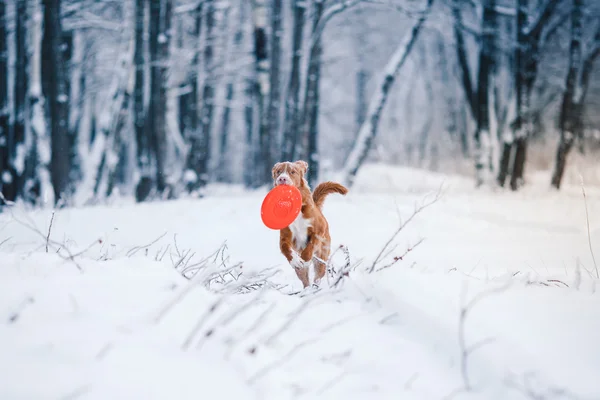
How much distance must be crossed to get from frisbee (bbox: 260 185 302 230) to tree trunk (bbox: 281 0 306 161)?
27.2 ft

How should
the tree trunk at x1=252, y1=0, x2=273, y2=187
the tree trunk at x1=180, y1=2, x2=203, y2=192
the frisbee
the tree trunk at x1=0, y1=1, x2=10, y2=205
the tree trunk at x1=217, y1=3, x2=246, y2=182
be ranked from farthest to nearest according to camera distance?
the tree trunk at x1=217, y1=3, x2=246, y2=182 → the tree trunk at x1=180, y1=2, x2=203, y2=192 → the tree trunk at x1=252, y1=0, x2=273, y2=187 → the tree trunk at x1=0, y1=1, x2=10, y2=205 → the frisbee

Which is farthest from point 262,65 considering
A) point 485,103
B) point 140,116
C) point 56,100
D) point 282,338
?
point 282,338

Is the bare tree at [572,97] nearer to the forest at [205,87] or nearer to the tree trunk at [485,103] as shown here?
the forest at [205,87]

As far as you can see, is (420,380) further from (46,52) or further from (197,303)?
(46,52)

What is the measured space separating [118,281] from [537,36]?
12021mm

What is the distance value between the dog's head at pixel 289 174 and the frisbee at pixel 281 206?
85mm

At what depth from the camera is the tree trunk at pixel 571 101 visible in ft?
38.0

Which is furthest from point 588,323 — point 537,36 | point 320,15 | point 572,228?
point 537,36

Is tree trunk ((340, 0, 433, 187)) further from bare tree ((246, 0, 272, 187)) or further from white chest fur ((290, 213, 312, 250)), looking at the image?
white chest fur ((290, 213, 312, 250))

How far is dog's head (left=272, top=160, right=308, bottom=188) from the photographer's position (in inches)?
129

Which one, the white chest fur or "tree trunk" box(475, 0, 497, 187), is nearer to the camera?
the white chest fur

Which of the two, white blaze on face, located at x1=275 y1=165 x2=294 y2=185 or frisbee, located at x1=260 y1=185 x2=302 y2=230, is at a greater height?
white blaze on face, located at x1=275 y1=165 x2=294 y2=185

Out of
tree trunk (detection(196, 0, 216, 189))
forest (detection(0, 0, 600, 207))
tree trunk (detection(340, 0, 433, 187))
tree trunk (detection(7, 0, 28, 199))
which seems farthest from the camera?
tree trunk (detection(196, 0, 216, 189))

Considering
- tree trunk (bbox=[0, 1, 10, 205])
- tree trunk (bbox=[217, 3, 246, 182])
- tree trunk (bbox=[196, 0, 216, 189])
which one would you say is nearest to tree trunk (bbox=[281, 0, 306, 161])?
tree trunk (bbox=[196, 0, 216, 189])
